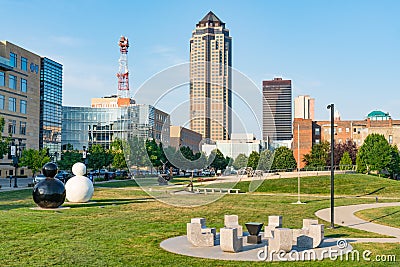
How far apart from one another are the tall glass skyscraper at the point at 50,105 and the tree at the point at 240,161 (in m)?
70.0

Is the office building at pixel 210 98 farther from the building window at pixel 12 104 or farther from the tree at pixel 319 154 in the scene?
the tree at pixel 319 154

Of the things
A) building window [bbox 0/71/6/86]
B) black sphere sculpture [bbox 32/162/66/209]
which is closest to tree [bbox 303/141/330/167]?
building window [bbox 0/71/6/86]

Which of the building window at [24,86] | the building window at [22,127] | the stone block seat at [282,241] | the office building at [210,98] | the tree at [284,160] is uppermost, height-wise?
the building window at [24,86]

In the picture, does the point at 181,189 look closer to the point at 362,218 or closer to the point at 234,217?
the point at 362,218

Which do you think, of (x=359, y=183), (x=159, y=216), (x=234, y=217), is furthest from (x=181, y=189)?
(x=359, y=183)

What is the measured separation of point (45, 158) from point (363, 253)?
43.6 meters

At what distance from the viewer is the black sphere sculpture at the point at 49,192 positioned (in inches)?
934

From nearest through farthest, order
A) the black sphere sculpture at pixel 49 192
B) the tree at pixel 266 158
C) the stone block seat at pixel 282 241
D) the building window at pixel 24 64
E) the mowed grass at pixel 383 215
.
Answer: the stone block seat at pixel 282 241 < the tree at pixel 266 158 < the mowed grass at pixel 383 215 < the black sphere sculpture at pixel 49 192 < the building window at pixel 24 64

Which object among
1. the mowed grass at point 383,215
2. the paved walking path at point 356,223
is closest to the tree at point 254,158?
the paved walking path at point 356,223

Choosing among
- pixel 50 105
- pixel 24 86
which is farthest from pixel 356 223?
pixel 50 105

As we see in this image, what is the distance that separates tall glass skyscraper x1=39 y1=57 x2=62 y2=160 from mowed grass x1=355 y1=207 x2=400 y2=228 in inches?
2807

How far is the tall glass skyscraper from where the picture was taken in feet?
285

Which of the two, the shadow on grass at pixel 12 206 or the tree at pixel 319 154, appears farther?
the tree at pixel 319 154

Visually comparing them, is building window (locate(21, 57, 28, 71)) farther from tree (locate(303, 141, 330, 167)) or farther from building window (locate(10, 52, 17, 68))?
tree (locate(303, 141, 330, 167))
